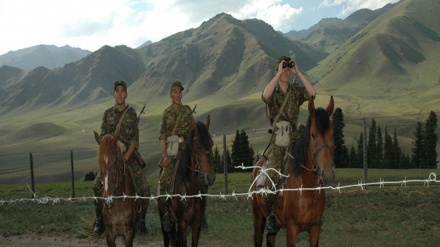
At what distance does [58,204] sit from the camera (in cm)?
2036

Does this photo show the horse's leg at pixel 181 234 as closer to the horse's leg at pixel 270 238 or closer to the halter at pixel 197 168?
the halter at pixel 197 168

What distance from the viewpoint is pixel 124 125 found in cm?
819

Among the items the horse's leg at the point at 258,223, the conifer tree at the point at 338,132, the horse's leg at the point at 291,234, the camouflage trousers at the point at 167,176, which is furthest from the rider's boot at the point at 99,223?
the conifer tree at the point at 338,132

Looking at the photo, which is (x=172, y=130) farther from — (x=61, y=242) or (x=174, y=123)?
Answer: (x=61, y=242)

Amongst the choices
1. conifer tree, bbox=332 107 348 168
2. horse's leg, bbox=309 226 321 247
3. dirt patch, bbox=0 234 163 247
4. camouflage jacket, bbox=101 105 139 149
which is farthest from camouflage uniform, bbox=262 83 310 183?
dirt patch, bbox=0 234 163 247

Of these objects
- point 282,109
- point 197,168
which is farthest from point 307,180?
point 197,168

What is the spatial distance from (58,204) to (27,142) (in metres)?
197

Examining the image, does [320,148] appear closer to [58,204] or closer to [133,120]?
[133,120]

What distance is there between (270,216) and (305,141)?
1.56 metres

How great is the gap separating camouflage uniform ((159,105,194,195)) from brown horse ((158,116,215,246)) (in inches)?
11.6

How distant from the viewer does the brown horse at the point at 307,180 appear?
605 cm

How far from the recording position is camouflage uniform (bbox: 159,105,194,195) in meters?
8.65

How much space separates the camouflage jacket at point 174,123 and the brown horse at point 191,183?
43cm

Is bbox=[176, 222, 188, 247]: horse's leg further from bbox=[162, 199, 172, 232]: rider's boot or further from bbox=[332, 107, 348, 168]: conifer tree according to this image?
bbox=[332, 107, 348, 168]: conifer tree
